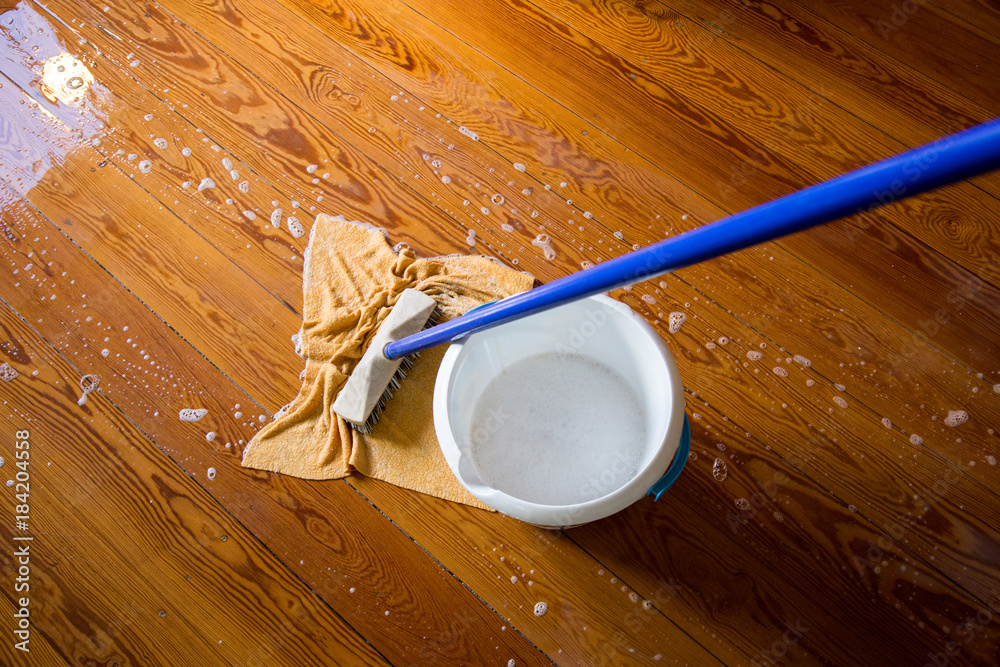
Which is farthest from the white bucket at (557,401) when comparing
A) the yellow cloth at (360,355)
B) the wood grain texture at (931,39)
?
the wood grain texture at (931,39)

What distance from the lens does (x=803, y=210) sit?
48 cm

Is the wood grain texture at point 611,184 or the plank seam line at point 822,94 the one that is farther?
the plank seam line at point 822,94

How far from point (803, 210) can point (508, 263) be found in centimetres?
68

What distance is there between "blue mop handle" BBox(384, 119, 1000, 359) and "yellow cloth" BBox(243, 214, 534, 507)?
1.20 ft

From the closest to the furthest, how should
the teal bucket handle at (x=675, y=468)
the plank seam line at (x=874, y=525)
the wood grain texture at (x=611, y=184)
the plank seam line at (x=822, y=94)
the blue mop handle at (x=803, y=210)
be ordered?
1. the blue mop handle at (x=803, y=210)
2. the teal bucket handle at (x=675, y=468)
3. the plank seam line at (x=874, y=525)
4. the wood grain texture at (x=611, y=184)
5. the plank seam line at (x=822, y=94)

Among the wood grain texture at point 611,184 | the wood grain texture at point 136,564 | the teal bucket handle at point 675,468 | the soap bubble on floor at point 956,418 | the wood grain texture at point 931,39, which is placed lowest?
the wood grain texture at point 136,564

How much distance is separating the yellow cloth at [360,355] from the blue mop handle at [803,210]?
1.20 feet

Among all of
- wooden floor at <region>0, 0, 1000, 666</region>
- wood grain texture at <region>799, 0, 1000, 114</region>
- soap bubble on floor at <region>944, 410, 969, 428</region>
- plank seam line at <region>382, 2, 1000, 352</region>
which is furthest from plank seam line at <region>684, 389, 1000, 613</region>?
wood grain texture at <region>799, 0, 1000, 114</region>

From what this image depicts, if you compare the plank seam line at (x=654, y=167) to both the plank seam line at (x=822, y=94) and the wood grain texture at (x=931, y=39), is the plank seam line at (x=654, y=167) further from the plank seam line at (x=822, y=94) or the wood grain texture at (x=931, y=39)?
the wood grain texture at (x=931, y=39)

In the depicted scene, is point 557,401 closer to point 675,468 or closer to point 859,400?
point 675,468

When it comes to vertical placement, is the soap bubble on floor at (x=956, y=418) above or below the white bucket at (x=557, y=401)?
below

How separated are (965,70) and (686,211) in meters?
0.65

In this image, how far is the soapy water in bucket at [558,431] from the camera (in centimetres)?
86
